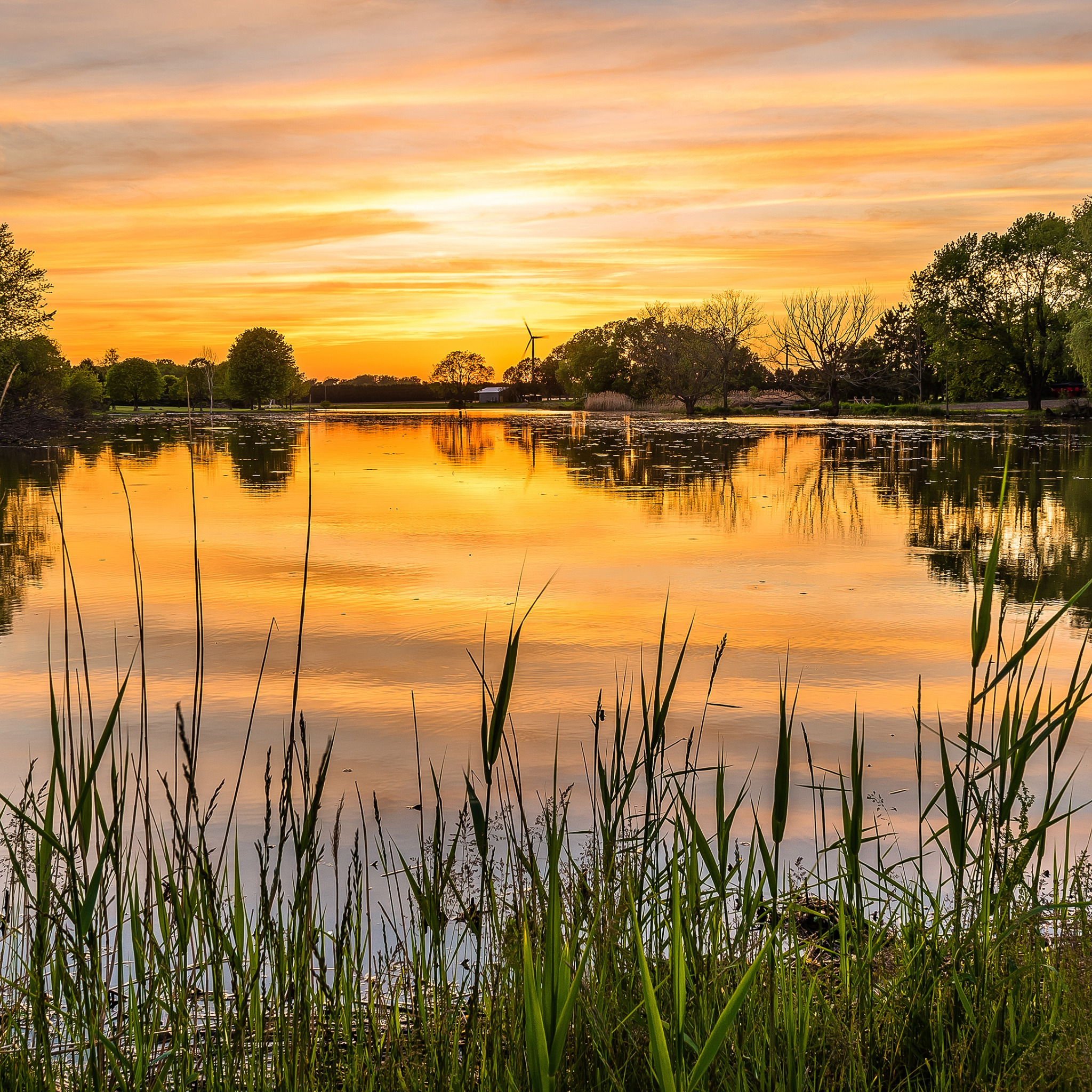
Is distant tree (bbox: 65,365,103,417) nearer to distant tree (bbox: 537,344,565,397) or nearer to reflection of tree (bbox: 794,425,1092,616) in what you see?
reflection of tree (bbox: 794,425,1092,616)

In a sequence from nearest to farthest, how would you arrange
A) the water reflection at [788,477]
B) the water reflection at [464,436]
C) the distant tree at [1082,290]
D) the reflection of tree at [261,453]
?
the water reflection at [788,477], the reflection of tree at [261,453], the water reflection at [464,436], the distant tree at [1082,290]

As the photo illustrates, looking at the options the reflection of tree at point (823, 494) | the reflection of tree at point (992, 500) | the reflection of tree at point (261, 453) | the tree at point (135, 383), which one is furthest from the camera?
the tree at point (135, 383)

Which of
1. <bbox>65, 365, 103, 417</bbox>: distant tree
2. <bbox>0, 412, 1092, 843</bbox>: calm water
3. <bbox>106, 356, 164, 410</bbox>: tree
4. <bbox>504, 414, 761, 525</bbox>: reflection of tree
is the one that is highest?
<bbox>106, 356, 164, 410</bbox>: tree

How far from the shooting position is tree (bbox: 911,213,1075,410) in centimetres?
5456

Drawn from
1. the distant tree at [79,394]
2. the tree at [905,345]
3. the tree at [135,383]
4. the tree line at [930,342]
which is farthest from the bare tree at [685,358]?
the tree at [135,383]

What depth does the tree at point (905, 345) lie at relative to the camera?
8494 centimetres

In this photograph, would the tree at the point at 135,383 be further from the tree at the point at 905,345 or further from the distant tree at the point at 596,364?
the tree at the point at 905,345

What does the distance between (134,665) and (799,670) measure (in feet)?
13.0

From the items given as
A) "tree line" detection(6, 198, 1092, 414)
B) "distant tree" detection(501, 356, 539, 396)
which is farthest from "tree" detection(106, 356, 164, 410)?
"distant tree" detection(501, 356, 539, 396)

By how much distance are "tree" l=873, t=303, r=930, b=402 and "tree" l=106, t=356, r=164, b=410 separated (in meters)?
59.6

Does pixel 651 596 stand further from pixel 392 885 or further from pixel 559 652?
pixel 392 885

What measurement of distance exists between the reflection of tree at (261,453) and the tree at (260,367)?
33888mm

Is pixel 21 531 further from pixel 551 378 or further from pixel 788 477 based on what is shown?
pixel 551 378

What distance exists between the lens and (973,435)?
114ft
